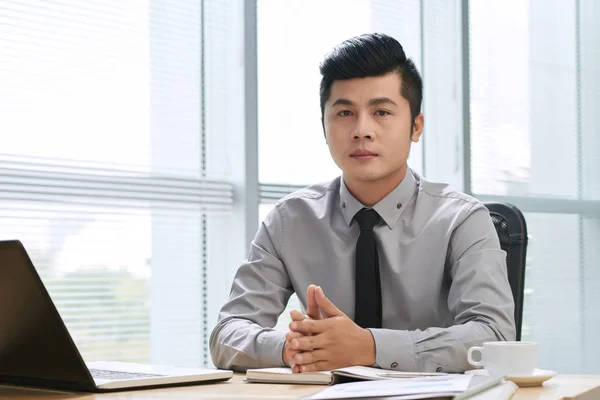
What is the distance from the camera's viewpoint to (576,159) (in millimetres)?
4531

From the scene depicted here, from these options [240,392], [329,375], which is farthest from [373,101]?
[240,392]

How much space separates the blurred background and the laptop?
4.62 ft

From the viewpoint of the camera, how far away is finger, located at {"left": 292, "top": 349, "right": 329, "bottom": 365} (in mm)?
1554

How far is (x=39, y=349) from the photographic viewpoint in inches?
49.8

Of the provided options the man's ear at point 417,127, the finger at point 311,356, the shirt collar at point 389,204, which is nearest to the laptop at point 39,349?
the finger at point 311,356

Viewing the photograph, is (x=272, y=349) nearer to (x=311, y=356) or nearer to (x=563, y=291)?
(x=311, y=356)

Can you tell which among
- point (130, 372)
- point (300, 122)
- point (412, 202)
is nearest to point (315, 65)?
point (300, 122)

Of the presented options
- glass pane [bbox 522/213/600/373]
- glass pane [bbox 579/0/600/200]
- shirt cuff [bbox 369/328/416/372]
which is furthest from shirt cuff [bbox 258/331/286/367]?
glass pane [bbox 579/0/600/200]

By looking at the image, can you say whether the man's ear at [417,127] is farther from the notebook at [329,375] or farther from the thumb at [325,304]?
the notebook at [329,375]

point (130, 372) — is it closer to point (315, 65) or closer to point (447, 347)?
point (447, 347)

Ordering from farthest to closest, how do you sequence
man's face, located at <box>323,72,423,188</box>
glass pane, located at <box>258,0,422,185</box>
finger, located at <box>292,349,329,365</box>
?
glass pane, located at <box>258,0,422,185</box> → man's face, located at <box>323,72,423,188</box> → finger, located at <box>292,349,329,365</box>

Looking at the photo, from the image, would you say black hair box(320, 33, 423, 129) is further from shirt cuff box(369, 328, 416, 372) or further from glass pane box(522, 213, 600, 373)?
glass pane box(522, 213, 600, 373)

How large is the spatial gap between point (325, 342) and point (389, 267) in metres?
Answer: 0.53

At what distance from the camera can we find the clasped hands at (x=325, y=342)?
158cm
